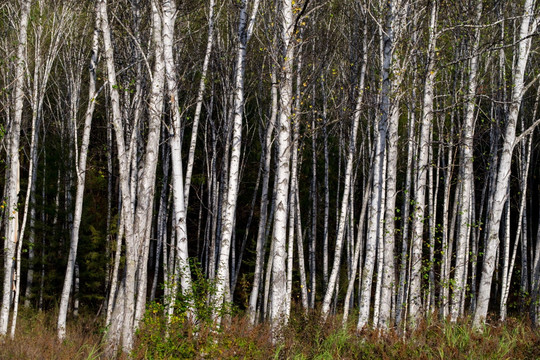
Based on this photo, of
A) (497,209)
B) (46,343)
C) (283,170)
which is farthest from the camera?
(46,343)

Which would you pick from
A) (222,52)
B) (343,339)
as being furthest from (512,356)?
(222,52)

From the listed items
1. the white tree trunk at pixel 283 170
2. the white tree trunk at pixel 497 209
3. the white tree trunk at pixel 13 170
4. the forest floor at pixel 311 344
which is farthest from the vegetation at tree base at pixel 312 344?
the white tree trunk at pixel 13 170

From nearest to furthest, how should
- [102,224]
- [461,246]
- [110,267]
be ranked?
[461,246] < [110,267] < [102,224]

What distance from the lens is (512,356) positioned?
251 inches

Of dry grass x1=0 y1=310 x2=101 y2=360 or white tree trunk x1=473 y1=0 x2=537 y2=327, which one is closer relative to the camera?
dry grass x1=0 y1=310 x2=101 y2=360

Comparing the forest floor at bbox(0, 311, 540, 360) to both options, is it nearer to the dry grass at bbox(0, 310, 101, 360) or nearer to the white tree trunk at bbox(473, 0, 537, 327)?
the dry grass at bbox(0, 310, 101, 360)

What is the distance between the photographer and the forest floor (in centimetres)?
591

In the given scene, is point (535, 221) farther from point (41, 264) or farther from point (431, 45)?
point (41, 264)

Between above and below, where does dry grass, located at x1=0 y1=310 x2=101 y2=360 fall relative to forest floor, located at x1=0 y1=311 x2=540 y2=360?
below

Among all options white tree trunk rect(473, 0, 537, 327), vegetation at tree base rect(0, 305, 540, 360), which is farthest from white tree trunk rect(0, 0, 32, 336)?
white tree trunk rect(473, 0, 537, 327)

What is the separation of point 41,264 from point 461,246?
13.6m

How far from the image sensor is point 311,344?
→ 24.2 feet

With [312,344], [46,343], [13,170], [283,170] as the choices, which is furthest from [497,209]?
[13,170]

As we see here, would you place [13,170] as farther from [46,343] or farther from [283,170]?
[283,170]
